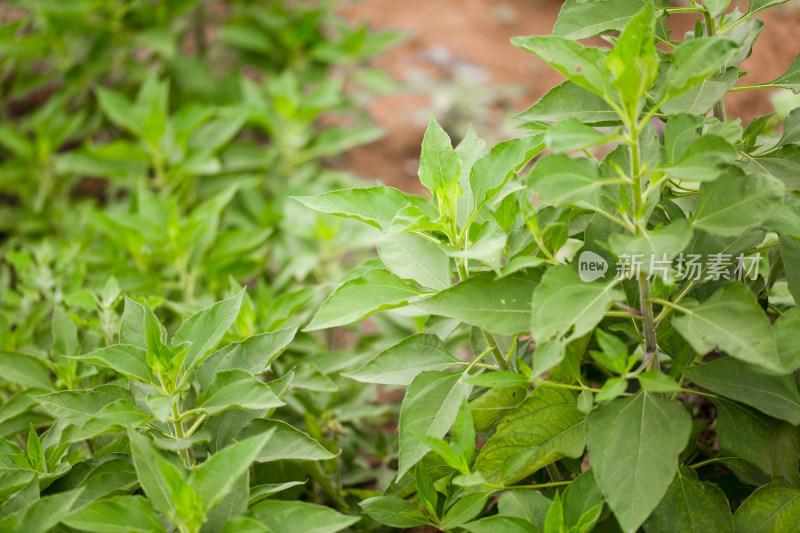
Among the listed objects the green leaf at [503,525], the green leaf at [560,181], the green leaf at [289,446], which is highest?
the green leaf at [560,181]

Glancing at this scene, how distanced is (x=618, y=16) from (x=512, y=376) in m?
0.67

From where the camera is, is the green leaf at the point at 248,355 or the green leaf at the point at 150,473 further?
the green leaf at the point at 248,355

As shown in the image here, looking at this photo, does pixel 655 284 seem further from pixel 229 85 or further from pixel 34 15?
pixel 34 15

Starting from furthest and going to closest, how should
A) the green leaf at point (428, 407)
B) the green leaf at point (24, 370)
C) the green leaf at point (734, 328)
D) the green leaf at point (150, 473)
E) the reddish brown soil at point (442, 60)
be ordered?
the reddish brown soil at point (442, 60)
the green leaf at point (24, 370)
the green leaf at point (428, 407)
the green leaf at point (150, 473)
the green leaf at point (734, 328)

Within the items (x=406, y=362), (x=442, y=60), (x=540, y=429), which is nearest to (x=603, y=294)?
(x=540, y=429)

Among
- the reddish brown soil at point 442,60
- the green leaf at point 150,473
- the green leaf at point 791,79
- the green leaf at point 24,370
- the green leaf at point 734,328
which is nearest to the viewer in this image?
the green leaf at point 734,328

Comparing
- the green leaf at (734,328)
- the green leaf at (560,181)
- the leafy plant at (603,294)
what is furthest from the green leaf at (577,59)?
the green leaf at (734,328)

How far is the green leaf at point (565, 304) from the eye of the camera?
91 centimetres

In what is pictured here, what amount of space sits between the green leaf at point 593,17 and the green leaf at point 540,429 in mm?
642

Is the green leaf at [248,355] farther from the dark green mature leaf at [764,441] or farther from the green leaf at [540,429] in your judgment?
the dark green mature leaf at [764,441]

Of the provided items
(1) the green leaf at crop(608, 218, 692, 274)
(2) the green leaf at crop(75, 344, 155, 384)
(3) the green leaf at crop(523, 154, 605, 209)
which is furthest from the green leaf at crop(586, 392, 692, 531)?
(2) the green leaf at crop(75, 344, 155, 384)

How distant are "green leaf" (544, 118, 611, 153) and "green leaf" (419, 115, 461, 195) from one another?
0.27m

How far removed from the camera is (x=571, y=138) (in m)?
0.91

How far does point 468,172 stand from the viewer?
121 centimetres
